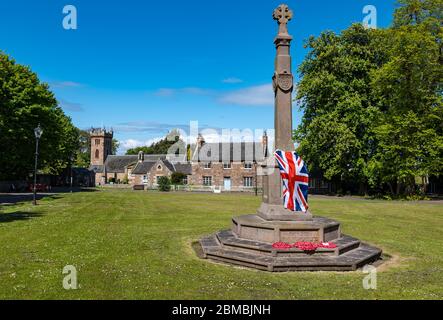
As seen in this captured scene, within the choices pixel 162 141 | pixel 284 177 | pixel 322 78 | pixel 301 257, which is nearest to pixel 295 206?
pixel 284 177

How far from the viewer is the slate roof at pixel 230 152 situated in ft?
226

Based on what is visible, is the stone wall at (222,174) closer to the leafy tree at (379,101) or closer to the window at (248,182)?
the window at (248,182)

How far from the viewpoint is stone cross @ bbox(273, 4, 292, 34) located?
14.2m

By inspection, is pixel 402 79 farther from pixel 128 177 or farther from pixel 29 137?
pixel 128 177

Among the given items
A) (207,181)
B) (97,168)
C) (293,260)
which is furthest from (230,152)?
(293,260)

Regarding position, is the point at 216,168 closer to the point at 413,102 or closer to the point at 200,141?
the point at 200,141

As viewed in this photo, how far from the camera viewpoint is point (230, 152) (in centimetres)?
7025

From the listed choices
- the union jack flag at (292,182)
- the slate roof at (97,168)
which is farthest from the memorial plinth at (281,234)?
the slate roof at (97,168)

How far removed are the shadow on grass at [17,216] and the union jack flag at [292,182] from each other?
14865 mm

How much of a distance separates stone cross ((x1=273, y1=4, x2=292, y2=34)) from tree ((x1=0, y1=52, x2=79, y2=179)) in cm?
3473

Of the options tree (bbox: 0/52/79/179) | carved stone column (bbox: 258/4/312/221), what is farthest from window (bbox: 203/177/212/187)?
carved stone column (bbox: 258/4/312/221)

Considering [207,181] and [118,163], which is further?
[118,163]

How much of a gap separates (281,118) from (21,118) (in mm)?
39389
